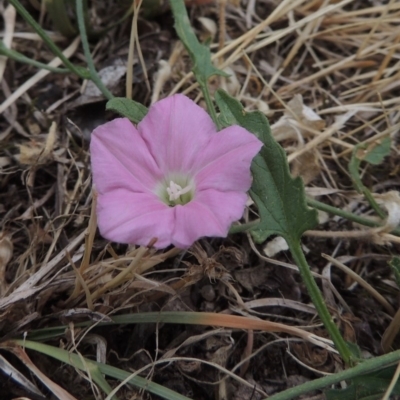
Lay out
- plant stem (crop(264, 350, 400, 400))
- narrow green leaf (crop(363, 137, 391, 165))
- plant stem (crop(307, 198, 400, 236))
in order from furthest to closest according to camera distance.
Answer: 1. narrow green leaf (crop(363, 137, 391, 165))
2. plant stem (crop(307, 198, 400, 236))
3. plant stem (crop(264, 350, 400, 400))

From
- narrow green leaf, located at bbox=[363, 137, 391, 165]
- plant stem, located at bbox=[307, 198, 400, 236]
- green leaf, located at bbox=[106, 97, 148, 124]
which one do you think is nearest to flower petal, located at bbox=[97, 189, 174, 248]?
green leaf, located at bbox=[106, 97, 148, 124]

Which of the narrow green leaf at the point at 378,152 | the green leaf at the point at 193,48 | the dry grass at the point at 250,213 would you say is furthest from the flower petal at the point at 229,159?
the narrow green leaf at the point at 378,152

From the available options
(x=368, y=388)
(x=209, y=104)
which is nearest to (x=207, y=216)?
(x=209, y=104)

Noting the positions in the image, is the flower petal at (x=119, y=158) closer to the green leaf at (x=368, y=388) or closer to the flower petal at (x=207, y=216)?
the flower petal at (x=207, y=216)

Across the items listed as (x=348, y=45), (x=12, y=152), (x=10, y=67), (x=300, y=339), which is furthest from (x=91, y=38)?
(x=300, y=339)

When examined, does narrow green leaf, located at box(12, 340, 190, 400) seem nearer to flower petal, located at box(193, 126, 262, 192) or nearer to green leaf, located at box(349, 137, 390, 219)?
flower petal, located at box(193, 126, 262, 192)

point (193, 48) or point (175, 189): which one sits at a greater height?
point (193, 48)

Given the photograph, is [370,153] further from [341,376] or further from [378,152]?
[341,376]

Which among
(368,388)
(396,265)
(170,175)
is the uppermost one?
(170,175)
